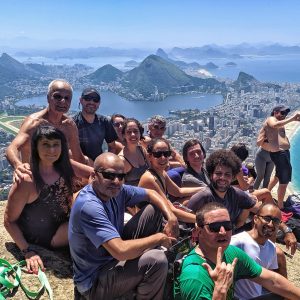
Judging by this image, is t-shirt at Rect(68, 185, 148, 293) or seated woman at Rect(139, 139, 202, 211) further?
A: seated woman at Rect(139, 139, 202, 211)

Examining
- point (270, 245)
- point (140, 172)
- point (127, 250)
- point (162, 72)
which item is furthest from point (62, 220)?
point (162, 72)

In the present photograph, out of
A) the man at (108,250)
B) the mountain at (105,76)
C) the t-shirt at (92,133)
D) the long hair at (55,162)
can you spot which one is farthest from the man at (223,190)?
the mountain at (105,76)

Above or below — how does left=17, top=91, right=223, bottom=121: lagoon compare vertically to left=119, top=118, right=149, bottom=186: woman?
below

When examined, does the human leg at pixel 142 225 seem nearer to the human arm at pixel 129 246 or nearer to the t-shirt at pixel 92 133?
the human arm at pixel 129 246

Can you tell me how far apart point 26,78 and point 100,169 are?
157m

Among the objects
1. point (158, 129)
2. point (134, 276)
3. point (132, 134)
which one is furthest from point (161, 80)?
point (134, 276)

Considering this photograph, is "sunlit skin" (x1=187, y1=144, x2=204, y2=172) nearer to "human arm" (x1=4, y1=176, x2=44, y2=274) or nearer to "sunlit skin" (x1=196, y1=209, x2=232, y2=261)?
"sunlit skin" (x1=196, y1=209, x2=232, y2=261)

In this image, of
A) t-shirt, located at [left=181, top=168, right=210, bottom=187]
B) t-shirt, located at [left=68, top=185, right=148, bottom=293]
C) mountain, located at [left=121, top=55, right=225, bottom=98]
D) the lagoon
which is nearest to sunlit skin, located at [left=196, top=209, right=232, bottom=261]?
t-shirt, located at [left=68, top=185, right=148, bottom=293]

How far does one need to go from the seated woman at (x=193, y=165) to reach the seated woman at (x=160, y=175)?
10.4 inches

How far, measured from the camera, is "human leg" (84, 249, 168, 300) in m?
3.46

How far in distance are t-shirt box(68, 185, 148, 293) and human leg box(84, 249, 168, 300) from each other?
11 cm

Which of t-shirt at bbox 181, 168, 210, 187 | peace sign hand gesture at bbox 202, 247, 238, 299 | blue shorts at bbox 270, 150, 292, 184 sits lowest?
blue shorts at bbox 270, 150, 292, 184

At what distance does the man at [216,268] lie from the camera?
2979 millimetres

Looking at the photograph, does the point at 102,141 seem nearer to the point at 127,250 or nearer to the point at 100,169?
the point at 100,169
